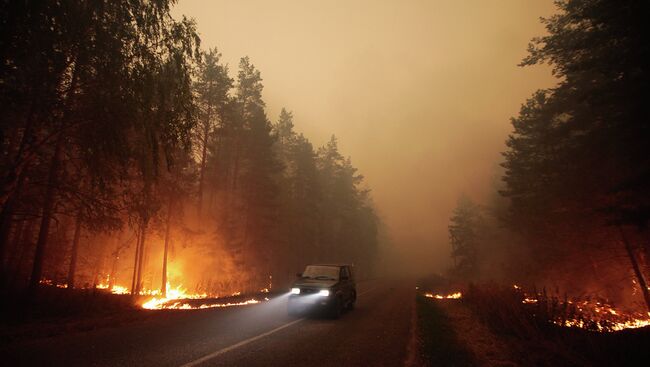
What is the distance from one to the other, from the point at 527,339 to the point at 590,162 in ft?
47.6

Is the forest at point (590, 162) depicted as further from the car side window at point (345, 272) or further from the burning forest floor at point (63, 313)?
the burning forest floor at point (63, 313)

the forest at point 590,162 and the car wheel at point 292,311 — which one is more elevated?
the forest at point 590,162

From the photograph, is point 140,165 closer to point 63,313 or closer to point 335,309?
point 63,313

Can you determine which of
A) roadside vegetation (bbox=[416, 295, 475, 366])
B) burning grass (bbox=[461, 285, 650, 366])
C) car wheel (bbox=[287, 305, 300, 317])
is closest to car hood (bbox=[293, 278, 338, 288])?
car wheel (bbox=[287, 305, 300, 317])

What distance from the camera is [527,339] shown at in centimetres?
914

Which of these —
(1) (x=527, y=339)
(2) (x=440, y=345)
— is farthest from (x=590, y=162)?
(2) (x=440, y=345)

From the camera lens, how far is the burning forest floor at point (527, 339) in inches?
258

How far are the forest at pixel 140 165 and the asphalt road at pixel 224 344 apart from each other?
13.8 feet

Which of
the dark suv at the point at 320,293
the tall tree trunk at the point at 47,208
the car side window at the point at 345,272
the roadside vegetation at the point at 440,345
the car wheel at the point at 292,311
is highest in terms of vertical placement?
the tall tree trunk at the point at 47,208

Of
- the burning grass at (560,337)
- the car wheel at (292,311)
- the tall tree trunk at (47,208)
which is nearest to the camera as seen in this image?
the burning grass at (560,337)

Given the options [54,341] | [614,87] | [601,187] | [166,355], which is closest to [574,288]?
[601,187]

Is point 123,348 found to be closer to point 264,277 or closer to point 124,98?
point 124,98

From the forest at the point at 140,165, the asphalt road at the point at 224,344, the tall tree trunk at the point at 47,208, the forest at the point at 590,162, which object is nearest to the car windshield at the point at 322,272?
the asphalt road at the point at 224,344

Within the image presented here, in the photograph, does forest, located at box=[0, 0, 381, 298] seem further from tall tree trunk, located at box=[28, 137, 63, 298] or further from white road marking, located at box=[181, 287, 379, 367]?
white road marking, located at box=[181, 287, 379, 367]
